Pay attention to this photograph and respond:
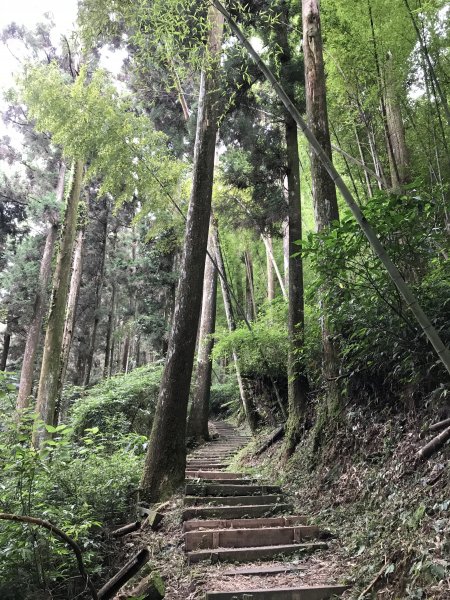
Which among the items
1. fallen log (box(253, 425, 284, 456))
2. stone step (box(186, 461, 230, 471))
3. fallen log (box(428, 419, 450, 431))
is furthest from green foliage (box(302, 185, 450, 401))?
stone step (box(186, 461, 230, 471))

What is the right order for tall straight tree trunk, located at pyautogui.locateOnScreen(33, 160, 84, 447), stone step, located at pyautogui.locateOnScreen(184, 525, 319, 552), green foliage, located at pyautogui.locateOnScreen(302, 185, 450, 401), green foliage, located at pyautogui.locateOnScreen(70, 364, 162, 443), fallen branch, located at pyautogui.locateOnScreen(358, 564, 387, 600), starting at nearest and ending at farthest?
1. fallen branch, located at pyautogui.locateOnScreen(358, 564, 387, 600)
2. green foliage, located at pyautogui.locateOnScreen(302, 185, 450, 401)
3. stone step, located at pyautogui.locateOnScreen(184, 525, 319, 552)
4. tall straight tree trunk, located at pyautogui.locateOnScreen(33, 160, 84, 447)
5. green foliage, located at pyautogui.locateOnScreen(70, 364, 162, 443)

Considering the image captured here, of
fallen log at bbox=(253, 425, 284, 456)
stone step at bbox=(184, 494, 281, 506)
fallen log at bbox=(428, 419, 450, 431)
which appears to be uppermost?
fallen log at bbox=(428, 419, 450, 431)

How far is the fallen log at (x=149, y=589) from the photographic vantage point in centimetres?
286

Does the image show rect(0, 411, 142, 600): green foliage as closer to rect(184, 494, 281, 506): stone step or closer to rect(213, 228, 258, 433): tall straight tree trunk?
rect(184, 494, 281, 506): stone step

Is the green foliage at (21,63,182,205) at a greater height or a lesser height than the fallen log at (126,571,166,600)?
greater

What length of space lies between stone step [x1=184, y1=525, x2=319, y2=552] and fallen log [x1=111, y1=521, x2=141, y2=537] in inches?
32.5

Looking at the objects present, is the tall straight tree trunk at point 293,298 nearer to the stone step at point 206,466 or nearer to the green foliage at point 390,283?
the stone step at point 206,466

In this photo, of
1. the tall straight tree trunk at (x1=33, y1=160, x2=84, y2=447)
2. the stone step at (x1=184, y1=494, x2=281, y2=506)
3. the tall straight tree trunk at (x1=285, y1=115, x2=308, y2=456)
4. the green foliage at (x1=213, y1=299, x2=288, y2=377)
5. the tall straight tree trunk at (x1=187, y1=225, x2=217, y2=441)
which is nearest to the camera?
the stone step at (x1=184, y1=494, x2=281, y2=506)

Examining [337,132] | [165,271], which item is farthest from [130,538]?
[165,271]

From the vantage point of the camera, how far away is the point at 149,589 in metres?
2.90

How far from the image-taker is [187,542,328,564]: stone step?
349 centimetres

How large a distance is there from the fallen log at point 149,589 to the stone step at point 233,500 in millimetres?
1695

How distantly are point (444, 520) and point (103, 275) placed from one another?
1860 cm

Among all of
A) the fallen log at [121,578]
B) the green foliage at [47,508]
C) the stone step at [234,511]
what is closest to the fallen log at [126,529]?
the green foliage at [47,508]
